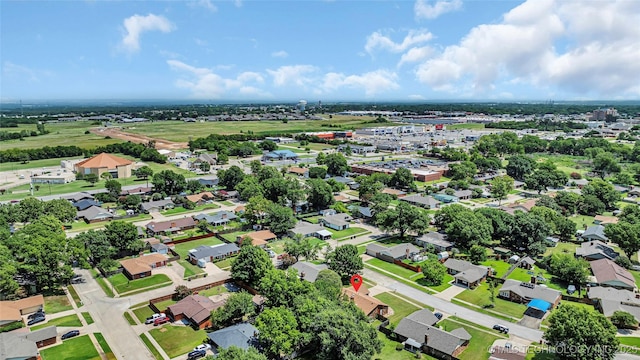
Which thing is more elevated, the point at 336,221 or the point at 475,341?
the point at 336,221

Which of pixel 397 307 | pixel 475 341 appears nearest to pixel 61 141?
pixel 397 307

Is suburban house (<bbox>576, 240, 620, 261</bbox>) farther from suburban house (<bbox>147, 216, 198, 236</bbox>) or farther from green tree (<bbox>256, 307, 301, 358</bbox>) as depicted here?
suburban house (<bbox>147, 216, 198, 236</bbox>)

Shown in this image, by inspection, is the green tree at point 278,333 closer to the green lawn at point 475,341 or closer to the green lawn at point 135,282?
the green lawn at point 475,341

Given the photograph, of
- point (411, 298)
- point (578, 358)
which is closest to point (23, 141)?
point (411, 298)

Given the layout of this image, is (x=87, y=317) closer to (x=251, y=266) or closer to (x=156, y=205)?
(x=251, y=266)

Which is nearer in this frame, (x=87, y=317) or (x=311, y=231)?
(x=87, y=317)

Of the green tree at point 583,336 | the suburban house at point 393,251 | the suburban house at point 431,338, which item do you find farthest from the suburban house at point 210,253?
the green tree at point 583,336
